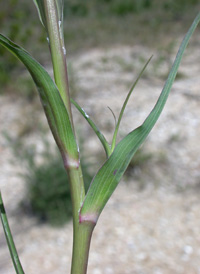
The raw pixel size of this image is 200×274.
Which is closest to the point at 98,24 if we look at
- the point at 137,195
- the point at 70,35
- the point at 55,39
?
the point at 70,35

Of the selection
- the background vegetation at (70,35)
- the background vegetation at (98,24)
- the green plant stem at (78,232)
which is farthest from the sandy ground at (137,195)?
the green plant stem at (78,232)

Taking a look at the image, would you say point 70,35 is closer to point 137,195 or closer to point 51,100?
point 137,195

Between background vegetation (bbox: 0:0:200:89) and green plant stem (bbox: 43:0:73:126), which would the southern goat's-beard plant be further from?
background vegetation (bbox: 0:0:200:89)

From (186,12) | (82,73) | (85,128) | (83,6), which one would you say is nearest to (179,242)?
(85,128)

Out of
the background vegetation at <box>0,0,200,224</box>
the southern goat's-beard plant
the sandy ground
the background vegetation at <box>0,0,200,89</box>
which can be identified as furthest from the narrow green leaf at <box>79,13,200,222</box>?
the background vegetation at <box>0,0,200,89</box>

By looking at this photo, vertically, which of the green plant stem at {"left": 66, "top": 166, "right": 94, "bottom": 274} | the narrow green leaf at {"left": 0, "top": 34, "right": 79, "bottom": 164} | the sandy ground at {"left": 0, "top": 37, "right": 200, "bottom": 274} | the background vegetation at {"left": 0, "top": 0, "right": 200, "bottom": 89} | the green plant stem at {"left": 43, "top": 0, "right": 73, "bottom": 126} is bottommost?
the background vegetation at {"left": 0, "top": 0, "right": 200, "bottom": 89}

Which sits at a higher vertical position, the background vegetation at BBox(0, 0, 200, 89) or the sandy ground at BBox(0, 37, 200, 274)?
the sandy ground at BBox(0, 37, 200, 274)
